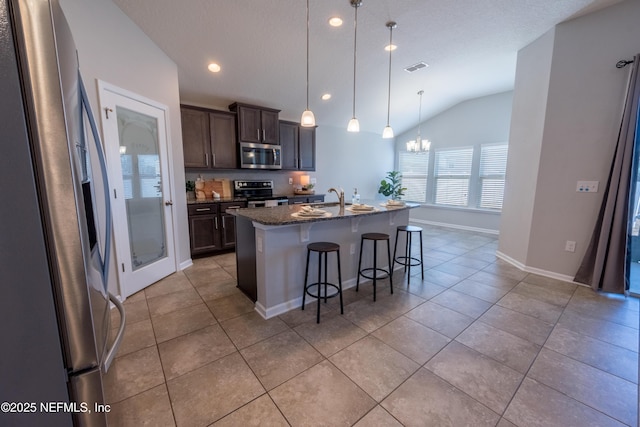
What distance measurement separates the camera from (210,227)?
4.16 m

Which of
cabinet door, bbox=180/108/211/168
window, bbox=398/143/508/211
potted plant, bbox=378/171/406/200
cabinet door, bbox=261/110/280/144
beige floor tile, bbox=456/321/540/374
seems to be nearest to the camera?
beige floor tile, bbox=456/321/540/374

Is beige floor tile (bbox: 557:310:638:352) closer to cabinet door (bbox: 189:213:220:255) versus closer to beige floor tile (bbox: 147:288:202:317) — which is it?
beige floor tile (bbox: 147:288:202:317)

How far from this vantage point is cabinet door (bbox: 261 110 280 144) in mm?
4887

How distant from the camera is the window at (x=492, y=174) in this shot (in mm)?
5746

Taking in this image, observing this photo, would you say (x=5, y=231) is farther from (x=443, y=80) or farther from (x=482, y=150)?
(x=482, y=150)

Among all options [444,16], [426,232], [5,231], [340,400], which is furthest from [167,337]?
[426,232]

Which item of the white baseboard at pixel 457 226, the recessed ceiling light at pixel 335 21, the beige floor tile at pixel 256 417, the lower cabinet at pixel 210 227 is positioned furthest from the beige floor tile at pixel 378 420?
the white baseboard at pixel 457 226

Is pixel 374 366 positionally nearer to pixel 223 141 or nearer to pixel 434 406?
pixel 434 406

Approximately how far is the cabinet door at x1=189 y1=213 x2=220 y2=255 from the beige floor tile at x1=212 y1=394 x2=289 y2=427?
2.98 m

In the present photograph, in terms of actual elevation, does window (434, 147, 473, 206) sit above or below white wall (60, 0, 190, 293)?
below

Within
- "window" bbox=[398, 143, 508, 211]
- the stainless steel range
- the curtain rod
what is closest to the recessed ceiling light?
the stainless steel range

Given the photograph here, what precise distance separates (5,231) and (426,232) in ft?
21.3

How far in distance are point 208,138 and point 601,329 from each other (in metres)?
5.33

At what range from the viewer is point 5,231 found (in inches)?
25.1
